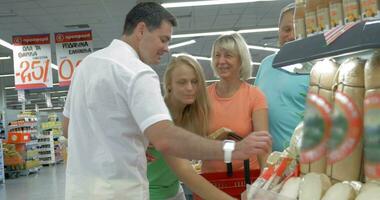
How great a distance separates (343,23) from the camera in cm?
131

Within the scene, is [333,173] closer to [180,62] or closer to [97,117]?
[97,117]

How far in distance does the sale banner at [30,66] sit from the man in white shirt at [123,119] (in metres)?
10.8

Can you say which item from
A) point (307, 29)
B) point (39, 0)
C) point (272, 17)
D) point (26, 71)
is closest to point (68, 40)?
point (26, 71)

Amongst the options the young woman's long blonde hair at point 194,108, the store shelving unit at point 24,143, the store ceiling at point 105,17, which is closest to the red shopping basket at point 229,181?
the young woman's long blonde hair at point 194,108

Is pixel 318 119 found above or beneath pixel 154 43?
beneath

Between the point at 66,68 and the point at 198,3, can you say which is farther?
the point at 66,68

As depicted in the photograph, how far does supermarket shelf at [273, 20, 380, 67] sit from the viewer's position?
1.02m

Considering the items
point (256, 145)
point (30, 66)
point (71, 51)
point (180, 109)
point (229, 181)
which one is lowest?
point (229, 181)

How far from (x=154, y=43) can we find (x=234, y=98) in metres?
0.56

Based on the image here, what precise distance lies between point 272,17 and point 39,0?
6.40 m

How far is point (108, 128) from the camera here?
2074 mm

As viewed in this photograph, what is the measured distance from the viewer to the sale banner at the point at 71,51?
12.7m

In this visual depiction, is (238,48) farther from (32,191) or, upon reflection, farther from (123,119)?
(32,191)

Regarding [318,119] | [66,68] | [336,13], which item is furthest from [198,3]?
[318,119]
